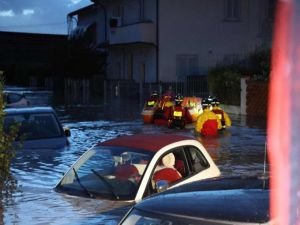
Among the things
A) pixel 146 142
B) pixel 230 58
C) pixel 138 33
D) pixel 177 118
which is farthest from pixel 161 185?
pixel 230 58

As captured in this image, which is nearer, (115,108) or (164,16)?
(115,108)

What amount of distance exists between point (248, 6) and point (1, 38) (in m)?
33.6

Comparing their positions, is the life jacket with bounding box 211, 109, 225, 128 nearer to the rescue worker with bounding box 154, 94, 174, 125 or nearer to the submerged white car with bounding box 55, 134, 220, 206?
the rescue worker with bounding box 154, 94, 174, 125

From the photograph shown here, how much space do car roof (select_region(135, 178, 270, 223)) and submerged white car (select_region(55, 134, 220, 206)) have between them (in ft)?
11.7

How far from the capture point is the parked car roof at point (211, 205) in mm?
2852

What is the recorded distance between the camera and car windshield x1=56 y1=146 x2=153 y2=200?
7215 millimetres

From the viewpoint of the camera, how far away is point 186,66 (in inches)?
1419

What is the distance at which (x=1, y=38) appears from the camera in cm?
6369

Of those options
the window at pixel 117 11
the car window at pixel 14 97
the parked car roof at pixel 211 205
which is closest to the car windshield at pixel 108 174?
the parked car roof at pixel 211 205

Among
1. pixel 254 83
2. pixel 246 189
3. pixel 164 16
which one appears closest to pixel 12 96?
pixel 254 83

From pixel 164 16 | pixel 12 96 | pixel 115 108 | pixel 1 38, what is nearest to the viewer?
pixel 12 96

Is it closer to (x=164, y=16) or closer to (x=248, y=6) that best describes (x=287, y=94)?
(x=164, y=16)

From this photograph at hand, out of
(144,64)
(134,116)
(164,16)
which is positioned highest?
(164,16)

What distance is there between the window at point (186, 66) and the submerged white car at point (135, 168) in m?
27.7
